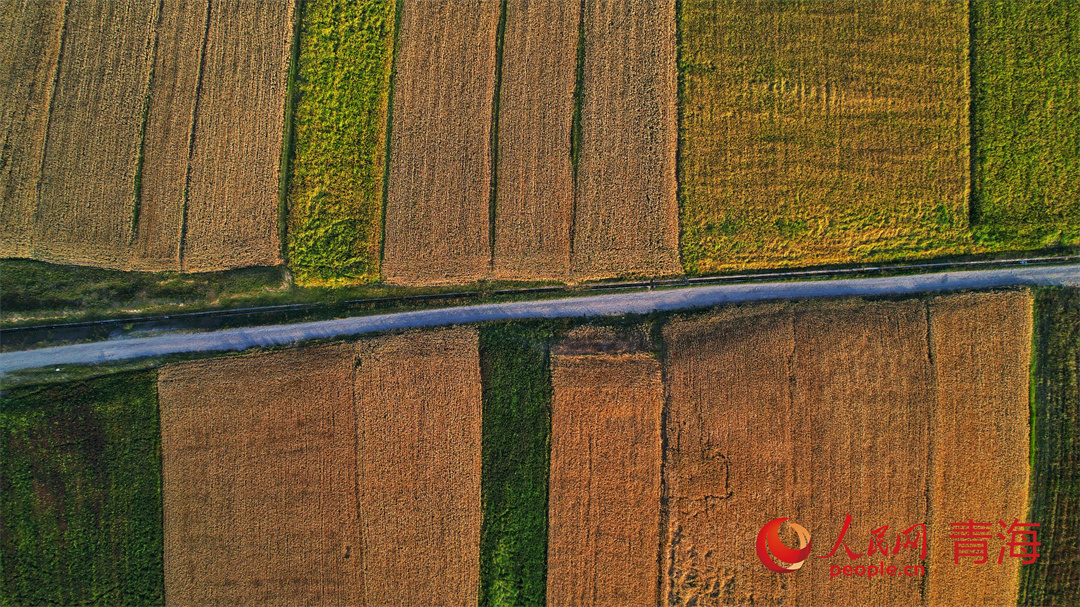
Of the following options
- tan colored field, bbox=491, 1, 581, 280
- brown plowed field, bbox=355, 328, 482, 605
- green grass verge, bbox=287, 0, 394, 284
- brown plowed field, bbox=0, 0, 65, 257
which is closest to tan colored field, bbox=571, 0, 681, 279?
tan colored field, bbox=491, 1, 581, 280

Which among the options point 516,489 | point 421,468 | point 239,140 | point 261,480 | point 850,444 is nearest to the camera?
point 850,444

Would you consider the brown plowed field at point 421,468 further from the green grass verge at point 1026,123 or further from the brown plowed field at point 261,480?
the green grass verge at point 1026,123

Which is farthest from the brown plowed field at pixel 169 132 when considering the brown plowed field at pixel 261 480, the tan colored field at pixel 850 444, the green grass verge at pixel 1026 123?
the green grass verge at pixel 1026 123

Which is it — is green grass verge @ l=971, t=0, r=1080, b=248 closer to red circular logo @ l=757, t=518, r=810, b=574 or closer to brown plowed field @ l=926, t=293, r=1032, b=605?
brown plowed field @ l=926, t=293, r=1032, b=605

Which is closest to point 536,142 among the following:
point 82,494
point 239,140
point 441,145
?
point 441,145

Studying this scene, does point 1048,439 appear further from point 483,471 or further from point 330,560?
point 330,560

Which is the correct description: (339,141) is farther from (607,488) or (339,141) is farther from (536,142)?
(607,488)
